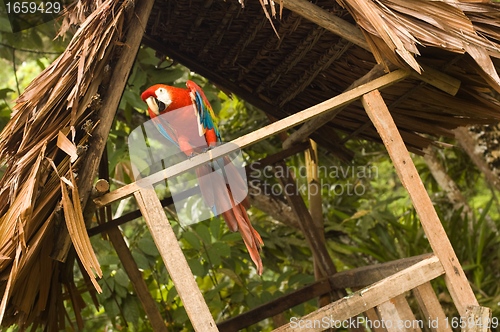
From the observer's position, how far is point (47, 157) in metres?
1.23

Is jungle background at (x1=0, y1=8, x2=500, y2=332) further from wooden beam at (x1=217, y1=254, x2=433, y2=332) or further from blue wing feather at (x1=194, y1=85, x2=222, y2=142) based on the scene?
blue wing feather at (x1=194, y1=85, x2=222, y2=142)

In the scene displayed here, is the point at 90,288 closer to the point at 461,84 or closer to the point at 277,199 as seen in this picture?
the point at 277,199

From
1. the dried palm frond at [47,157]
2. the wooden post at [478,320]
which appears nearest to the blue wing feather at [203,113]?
the dried palm frond at [47,157]

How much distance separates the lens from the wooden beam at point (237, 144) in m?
1.31

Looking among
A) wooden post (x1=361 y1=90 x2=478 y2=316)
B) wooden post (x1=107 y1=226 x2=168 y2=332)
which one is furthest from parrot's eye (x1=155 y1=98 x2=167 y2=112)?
wooden post (x1=361 y1=90 x2=478 y2=316)

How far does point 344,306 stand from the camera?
4.14 feet

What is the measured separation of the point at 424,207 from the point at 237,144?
69cm

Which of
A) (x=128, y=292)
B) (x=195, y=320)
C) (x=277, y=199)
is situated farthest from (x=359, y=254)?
(x=195, y=320)

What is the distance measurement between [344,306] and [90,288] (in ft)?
4.07

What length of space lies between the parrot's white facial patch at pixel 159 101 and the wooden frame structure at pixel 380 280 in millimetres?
342

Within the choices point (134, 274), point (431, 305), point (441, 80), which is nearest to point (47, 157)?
point (134, 274)

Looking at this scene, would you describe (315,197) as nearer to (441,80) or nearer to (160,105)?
(441,80)

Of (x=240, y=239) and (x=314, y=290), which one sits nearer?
(x=314, y=290)

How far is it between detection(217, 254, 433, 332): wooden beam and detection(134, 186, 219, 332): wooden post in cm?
102
